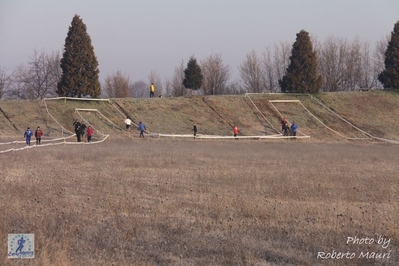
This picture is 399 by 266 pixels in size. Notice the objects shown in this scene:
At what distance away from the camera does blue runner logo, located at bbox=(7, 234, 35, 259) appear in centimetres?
704

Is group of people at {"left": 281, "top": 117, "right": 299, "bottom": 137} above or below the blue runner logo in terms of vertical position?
above

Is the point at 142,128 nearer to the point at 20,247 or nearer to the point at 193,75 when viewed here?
the point at 193,75

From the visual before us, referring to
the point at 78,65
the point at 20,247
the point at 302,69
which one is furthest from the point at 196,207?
the point at 302,69

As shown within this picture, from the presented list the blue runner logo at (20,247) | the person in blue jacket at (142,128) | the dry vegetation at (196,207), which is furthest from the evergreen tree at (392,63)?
the blue runner logo at (20,247)

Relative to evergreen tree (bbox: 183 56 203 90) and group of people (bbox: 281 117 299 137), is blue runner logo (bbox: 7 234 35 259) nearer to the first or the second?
group of people (bbox: 281 117 299 137)

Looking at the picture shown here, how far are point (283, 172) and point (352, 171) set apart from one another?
2.52m

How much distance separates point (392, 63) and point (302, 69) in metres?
8.89

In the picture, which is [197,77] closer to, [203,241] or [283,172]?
[283,172]

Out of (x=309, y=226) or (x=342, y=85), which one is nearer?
(x=309, y=226)

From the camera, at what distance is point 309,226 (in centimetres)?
919

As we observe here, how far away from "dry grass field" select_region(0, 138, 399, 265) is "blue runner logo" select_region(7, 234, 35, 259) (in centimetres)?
12

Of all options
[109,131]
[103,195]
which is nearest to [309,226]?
[103,195]

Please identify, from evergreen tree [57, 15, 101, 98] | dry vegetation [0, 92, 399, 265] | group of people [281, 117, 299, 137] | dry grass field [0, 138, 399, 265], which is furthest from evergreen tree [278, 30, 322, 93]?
dry grass field [0, 138, 399, 265]

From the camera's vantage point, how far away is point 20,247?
23.4 ft
